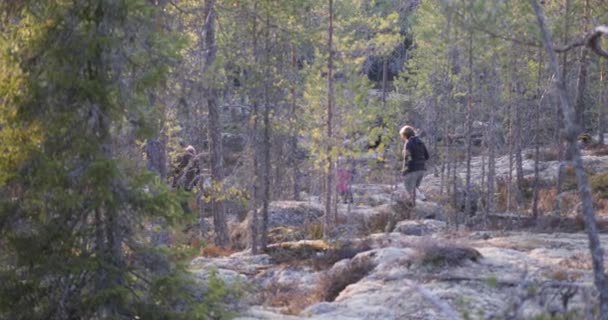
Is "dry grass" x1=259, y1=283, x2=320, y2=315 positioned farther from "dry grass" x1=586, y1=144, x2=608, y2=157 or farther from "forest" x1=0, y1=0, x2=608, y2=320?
"dry grass" x1=586, y1=144, x2=608, y2=157

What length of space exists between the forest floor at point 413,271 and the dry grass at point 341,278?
0.01 meters

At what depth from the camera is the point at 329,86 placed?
54.2 feet

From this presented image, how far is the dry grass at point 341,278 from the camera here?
34.3 feet

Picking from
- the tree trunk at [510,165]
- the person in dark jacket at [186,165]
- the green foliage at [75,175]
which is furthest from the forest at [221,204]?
the tree trunk at [510,165]

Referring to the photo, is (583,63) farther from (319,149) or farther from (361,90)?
(319,149)

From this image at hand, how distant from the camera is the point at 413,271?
33.5 feet

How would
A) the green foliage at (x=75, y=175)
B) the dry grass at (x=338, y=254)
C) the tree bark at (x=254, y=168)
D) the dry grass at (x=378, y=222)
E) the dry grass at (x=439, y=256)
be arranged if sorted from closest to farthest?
1. the green foliage at (x=75, y=175)
2. the dry grass at (x=439, y=256)
3. the dry grass at (x=338, y=254)
4. the tree bark at (x=254, y=168)
5. the dry grass at (x=378, y=222)

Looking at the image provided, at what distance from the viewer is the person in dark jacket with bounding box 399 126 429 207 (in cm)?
1748

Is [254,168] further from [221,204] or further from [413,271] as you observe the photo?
[413,271]

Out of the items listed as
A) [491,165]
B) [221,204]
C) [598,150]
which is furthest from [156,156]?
[598,150]

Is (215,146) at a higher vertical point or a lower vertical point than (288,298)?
higher

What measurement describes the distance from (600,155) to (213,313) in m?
25.8

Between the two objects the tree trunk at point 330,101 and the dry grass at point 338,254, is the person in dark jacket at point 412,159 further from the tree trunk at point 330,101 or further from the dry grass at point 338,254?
the dry grass at point 338,254

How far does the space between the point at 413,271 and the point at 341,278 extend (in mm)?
966
